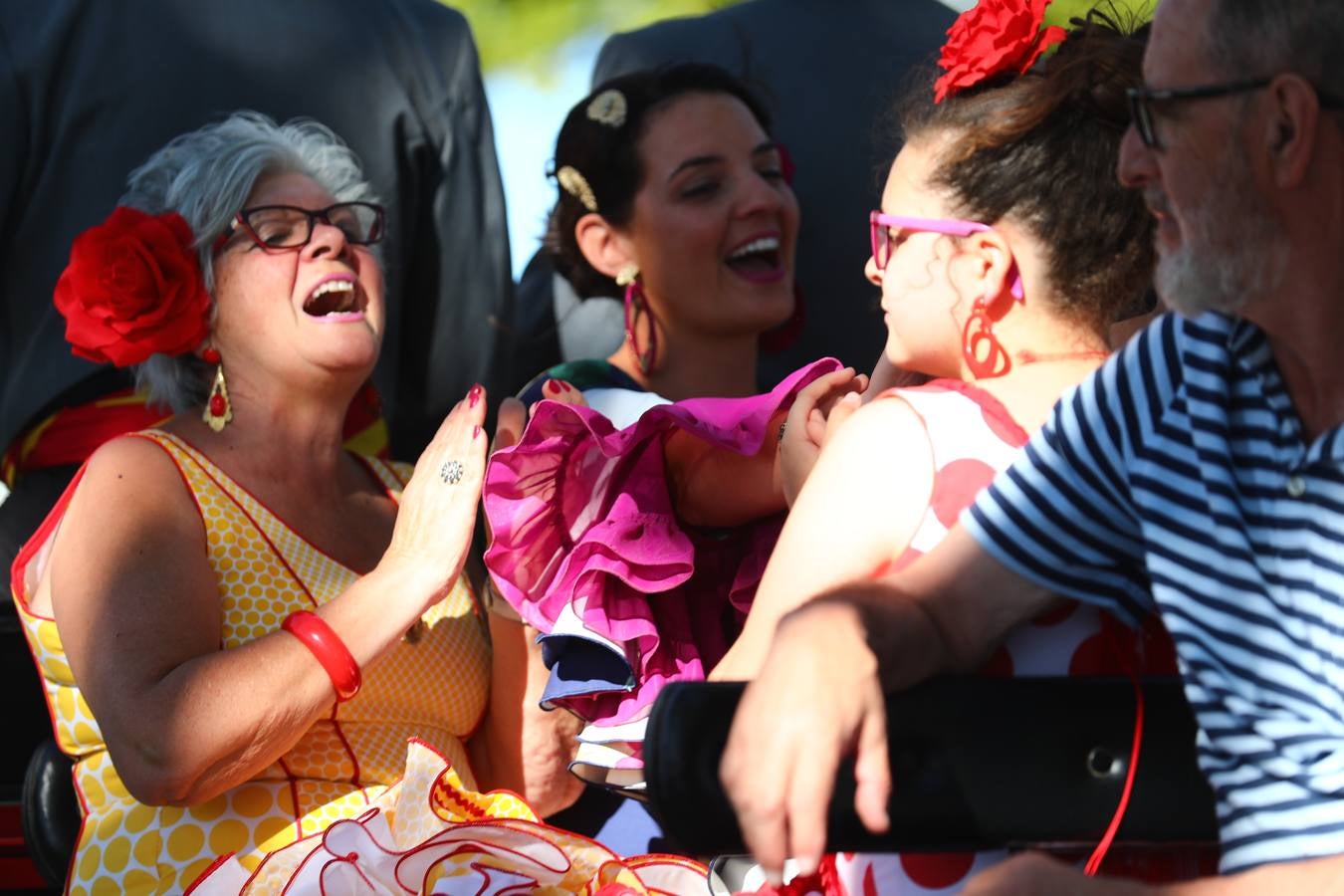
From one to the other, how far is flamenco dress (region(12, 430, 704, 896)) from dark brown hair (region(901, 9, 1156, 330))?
850 millimetres

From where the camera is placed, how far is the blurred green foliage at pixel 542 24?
592 centimetres

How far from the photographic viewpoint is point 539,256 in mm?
3445

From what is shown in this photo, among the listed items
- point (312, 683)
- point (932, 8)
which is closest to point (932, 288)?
point (312, 683)

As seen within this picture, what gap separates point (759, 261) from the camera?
302 centimetres

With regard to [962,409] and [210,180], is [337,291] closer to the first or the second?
[210,180]

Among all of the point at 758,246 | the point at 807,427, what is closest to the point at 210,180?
the point at 758,246

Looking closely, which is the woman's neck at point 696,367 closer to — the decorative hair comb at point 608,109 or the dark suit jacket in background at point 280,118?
the decorative hair comb at point 608,109

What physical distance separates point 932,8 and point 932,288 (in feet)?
7.40

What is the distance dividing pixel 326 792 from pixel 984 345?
127cm

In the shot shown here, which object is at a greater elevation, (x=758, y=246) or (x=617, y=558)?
(x=758, y=246)

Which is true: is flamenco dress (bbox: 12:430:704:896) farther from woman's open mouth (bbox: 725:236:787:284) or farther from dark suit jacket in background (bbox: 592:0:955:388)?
dark suit jacket in background (bbox: 592:0:955:388)

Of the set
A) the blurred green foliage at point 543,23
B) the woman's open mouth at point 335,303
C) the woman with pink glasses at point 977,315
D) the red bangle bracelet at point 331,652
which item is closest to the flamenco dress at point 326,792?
the red bangle bracelet at point 331,652

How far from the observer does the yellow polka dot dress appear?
224 centimetres

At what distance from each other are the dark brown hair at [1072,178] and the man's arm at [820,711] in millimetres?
434
